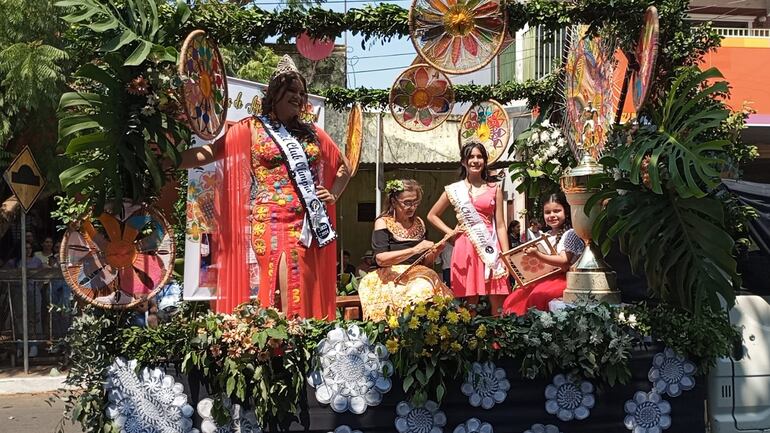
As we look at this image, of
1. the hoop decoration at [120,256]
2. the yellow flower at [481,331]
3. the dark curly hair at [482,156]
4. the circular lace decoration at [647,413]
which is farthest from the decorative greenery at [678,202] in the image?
the hoop decoration at [120,256]

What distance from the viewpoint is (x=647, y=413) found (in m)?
3.83

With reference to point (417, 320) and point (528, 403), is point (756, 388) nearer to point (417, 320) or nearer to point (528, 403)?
point (528, 403)

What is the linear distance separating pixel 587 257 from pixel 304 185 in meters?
1.67

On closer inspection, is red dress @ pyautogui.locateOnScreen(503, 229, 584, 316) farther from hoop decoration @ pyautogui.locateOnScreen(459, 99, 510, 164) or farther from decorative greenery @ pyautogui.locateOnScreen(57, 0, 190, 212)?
decorative greenery @ pyautogui.locateOnScreen(57, 0, 190, 212)

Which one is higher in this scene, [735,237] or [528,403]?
[735,237]

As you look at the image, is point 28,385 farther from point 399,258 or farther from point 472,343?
point 472,343

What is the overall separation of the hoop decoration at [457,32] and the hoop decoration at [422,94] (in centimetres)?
264

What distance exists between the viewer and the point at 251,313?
3633mm

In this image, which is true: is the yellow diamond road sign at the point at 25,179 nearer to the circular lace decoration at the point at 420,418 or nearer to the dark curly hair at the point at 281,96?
the dark curly hair at the point at 281,96

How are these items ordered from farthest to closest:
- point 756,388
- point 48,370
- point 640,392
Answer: point 48,370 → point 756,388 → point 640,392

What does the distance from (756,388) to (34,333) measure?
8877 mm

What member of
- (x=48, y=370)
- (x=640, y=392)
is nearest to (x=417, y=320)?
(x=640, y=392)

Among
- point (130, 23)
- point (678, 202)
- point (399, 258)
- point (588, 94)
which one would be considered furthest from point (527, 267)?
point (130, 23)

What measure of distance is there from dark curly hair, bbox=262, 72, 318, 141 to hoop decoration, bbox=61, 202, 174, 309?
0.92 m
